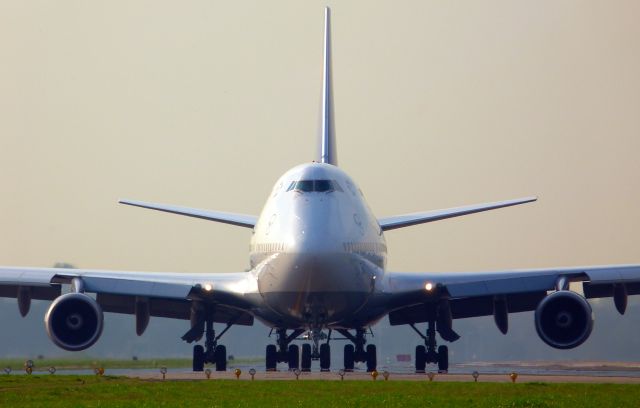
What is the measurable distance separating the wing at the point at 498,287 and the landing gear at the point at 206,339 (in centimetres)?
494

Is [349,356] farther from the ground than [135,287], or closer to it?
closer to it

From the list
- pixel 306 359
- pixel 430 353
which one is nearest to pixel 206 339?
pixel 306 359

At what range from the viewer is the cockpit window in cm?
3181

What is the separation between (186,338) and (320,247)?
695 cm

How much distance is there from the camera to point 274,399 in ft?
71.5

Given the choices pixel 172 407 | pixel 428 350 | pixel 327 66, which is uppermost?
pixel 327 66

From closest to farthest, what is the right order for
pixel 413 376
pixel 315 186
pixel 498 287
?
pixel 315 186, pixel 413 376, pixel 498 287

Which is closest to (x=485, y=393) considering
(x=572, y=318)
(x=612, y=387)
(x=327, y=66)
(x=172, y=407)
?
(x=612, y=387)

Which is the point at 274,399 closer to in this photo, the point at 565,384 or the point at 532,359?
the point at 565,384

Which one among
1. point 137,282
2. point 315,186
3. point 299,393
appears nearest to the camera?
point 299,393

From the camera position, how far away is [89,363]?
145 feet

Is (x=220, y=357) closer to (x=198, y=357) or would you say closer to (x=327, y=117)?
(x=198, y=357)

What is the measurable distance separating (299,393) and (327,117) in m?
20.2

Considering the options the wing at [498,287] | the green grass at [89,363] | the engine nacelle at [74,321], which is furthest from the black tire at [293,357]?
the green grass at [89,363]
